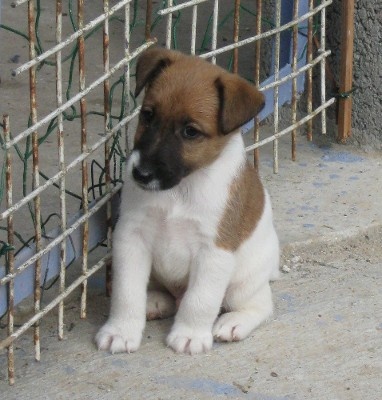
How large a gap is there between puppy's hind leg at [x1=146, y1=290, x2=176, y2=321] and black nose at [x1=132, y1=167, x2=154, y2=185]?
37.0 inches

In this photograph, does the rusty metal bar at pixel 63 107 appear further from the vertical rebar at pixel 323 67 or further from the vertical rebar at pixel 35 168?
the vertical rebar at pixel 323 67

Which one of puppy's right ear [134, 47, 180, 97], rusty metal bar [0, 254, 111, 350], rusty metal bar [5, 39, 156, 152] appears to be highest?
puppy's right ear [134, 47, 180, 97]

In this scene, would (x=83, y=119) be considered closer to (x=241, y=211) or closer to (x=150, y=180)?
(x=150, y=180)

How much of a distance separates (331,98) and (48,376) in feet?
10.1

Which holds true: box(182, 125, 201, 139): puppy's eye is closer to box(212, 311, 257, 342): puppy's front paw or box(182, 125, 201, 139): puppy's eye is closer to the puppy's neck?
the puppy's neck

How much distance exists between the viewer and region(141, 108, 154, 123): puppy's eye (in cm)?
429

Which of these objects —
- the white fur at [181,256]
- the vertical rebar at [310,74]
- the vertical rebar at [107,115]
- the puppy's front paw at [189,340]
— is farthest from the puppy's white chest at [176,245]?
the vertical rebar at [310,74]

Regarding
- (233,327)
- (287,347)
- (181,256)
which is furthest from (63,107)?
(287,347)

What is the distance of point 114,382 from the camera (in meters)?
4.36

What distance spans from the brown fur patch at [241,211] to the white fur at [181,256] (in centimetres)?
3

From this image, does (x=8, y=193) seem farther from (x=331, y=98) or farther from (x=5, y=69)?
(x=5, y=69)

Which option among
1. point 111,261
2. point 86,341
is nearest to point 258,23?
point 111,261

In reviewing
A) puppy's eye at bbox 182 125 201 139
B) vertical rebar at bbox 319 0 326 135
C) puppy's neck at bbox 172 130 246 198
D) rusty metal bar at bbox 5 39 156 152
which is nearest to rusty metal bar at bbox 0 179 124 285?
rusty metal bar at bbox 5 39 156 152

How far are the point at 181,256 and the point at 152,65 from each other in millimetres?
839
